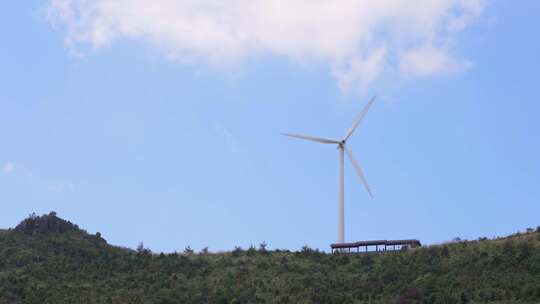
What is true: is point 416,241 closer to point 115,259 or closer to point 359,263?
point 359,263

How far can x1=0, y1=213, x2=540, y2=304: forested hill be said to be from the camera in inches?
3029

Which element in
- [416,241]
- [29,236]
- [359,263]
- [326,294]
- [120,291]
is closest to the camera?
[326,294]

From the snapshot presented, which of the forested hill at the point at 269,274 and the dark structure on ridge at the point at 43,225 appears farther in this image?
the dark structure on ridge at the point at 43,225

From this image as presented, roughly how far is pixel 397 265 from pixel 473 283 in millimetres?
12063

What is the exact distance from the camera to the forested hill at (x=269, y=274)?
76938mm

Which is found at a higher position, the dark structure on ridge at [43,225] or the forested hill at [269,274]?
the dark structure on ridge at [43,225]

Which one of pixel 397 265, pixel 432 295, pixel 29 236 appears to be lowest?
pixel 432 295

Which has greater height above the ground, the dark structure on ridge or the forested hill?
the dark structure on ridge

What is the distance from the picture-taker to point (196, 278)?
90.3m

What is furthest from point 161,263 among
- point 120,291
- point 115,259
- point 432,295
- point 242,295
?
point 432,295

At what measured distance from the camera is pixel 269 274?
8925 centimetres

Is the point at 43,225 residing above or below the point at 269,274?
above

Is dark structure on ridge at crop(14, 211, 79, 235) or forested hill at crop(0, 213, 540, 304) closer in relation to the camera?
forested hill at crop(0, 213, 540, 304)

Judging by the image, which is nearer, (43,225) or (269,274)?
(269,274)
